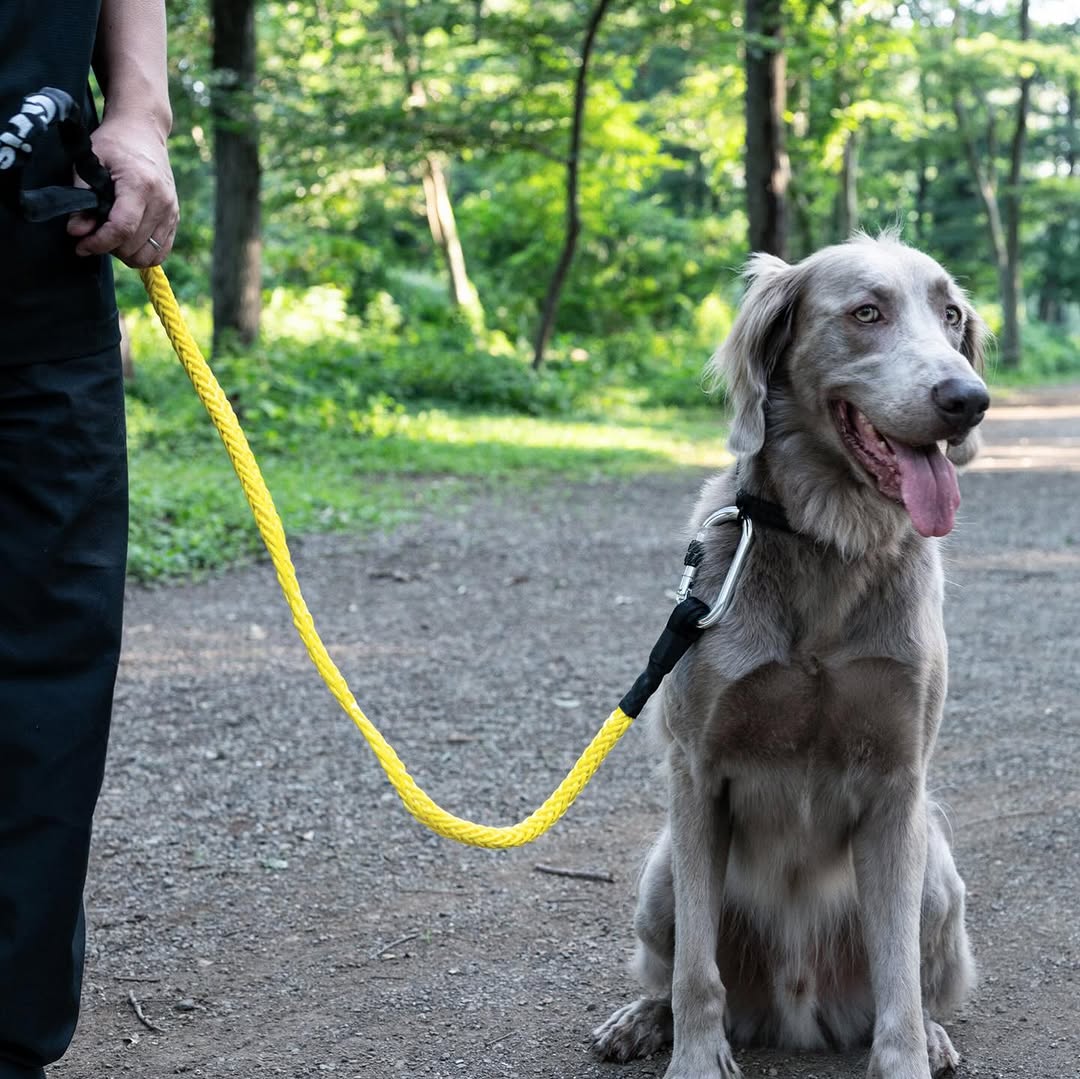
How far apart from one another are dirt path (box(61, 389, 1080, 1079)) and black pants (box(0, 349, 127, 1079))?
0.99 m

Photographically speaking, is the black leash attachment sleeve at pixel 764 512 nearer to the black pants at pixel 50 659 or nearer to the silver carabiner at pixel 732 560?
the silver carabiner at pixel 732 560

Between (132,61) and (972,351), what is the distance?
194 centimetres

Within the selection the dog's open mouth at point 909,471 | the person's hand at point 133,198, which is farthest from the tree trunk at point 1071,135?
the person's hand at point 133,198

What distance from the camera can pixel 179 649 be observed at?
22.1ft

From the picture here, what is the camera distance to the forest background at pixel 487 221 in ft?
43.3

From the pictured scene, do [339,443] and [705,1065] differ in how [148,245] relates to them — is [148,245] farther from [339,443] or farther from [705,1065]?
[339,443]

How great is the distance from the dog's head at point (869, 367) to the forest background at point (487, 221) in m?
0.41

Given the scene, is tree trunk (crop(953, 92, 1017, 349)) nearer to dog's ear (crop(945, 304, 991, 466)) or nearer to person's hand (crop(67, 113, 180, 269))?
dog's ear (crop(945, 304, 991, 466))

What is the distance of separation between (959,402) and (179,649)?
4954 mm

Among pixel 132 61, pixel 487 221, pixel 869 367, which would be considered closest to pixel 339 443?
pixel 869 367

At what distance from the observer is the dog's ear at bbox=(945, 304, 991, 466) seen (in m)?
A: 3.00

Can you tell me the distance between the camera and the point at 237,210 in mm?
14859

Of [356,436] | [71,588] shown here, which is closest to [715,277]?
[356,436]

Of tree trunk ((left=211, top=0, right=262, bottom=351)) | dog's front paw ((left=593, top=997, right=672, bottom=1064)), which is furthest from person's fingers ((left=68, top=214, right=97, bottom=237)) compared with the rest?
tree trunk ((left=211, top=0, right=262, bottom=351))
